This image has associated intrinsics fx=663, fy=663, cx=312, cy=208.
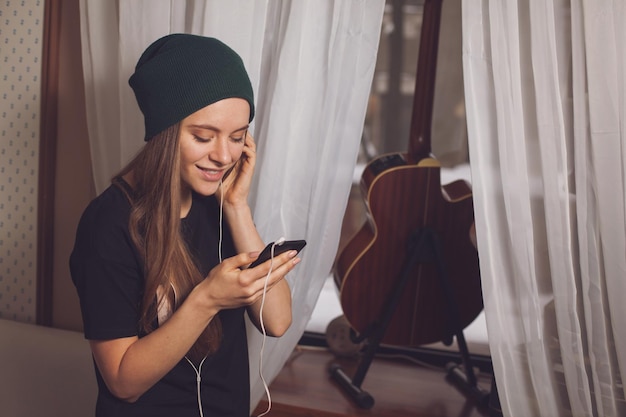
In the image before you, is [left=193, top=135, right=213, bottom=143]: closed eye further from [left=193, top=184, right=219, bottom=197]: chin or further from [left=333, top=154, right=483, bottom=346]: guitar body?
[left=333, top=154, right=483, bottom=346]: guitar body

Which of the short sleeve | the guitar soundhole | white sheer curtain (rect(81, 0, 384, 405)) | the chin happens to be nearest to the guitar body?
the guitar soundhole

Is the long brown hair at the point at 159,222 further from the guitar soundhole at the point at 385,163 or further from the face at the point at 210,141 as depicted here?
the guitar soundhole at the point at 385,163

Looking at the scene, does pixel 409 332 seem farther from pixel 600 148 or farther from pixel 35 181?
Result: pixel 35 181

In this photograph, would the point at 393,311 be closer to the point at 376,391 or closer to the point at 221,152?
the point at 376,391

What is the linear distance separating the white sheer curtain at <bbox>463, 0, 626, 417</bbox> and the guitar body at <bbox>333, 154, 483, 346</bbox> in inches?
18.6

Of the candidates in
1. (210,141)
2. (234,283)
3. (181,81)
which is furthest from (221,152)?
(234,283)

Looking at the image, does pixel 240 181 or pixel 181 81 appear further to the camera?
pixel 240 181

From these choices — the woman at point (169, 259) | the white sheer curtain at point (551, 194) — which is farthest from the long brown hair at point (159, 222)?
the white sheer curtain at point (551, 194)

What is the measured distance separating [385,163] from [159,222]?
2.89 ft

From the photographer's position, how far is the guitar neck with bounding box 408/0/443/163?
184 cm

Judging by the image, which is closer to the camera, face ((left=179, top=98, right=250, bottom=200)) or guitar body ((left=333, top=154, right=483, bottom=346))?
face ((left=179, top=98, right=250, bottom=200))

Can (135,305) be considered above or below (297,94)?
below

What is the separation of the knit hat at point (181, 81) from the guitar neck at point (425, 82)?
2.70 ft

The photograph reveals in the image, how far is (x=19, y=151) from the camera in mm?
1887
